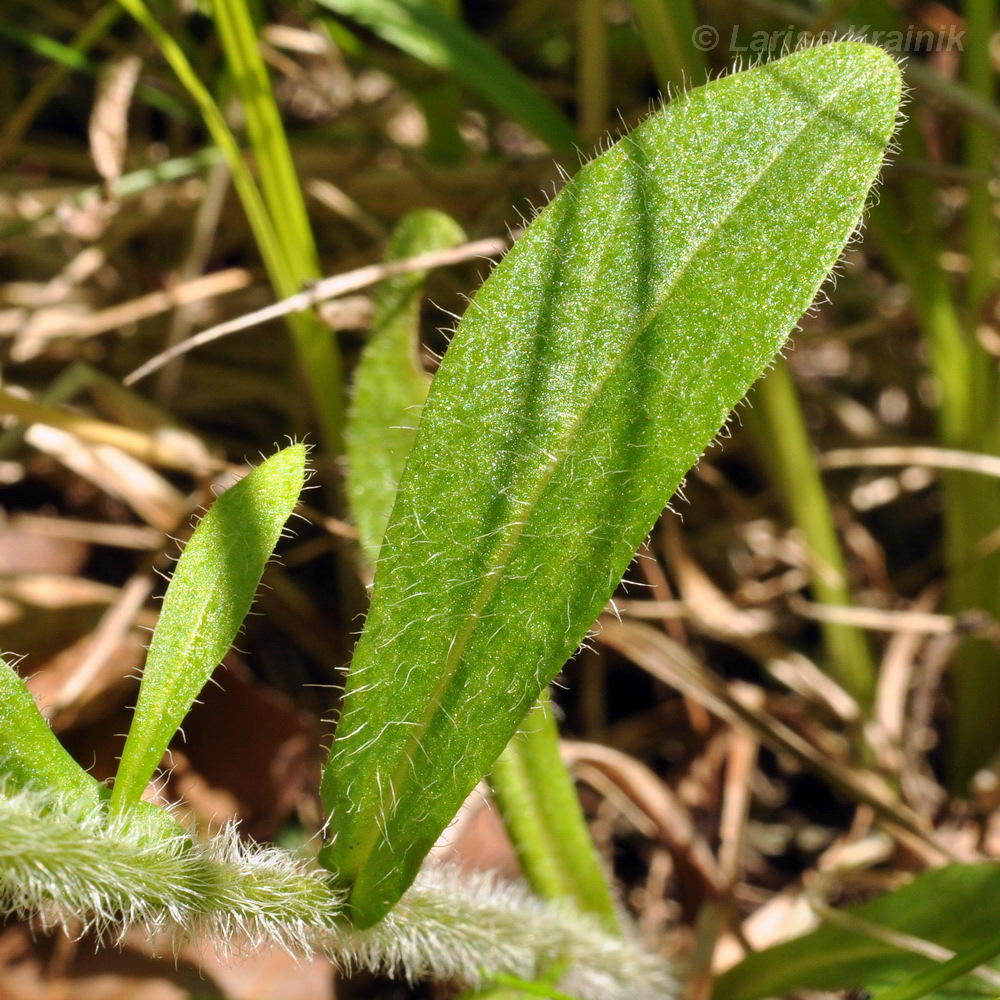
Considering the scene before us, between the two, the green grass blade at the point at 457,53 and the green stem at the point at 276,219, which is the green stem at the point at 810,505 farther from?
the green stem at the point at 276,219

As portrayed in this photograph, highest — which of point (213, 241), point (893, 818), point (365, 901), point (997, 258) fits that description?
point (997, 258)

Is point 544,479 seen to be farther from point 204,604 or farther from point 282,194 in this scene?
point 282,194

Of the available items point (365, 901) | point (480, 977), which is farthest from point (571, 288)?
point (480, 977)

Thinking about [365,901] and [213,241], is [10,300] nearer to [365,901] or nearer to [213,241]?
[213,241]

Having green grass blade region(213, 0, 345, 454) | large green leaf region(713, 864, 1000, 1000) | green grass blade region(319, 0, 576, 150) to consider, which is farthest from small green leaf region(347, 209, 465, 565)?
large green leaf region(713, 864, 1000, 1000)

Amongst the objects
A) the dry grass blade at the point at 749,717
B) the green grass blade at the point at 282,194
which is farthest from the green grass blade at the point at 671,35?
the dry grass blade at the point at 749,717

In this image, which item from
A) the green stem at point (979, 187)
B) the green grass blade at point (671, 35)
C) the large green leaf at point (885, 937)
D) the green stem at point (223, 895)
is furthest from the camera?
the green stem at point (979, 187)
